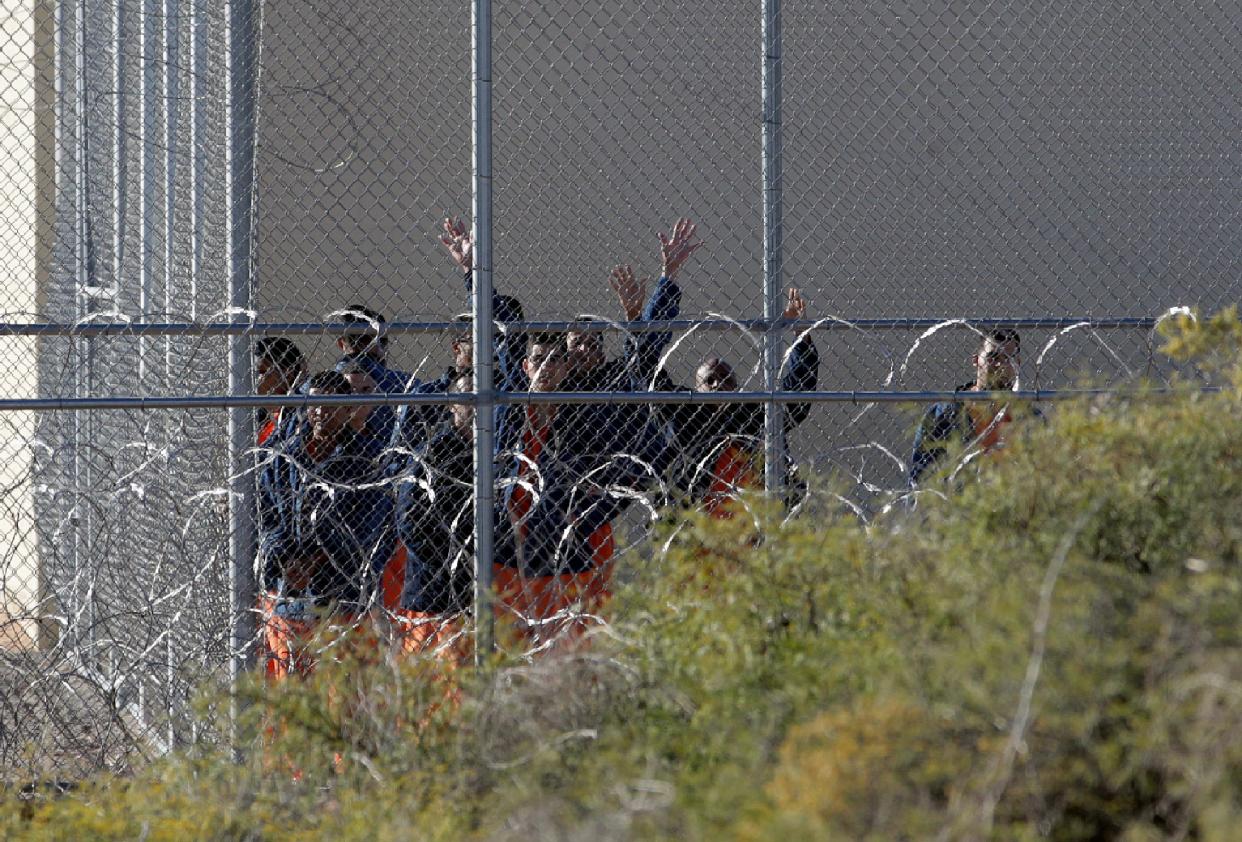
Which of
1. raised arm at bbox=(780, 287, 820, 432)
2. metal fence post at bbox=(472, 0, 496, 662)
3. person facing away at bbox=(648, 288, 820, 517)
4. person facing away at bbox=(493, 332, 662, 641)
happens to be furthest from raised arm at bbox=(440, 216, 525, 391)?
raised arm at bbox=(780, 287, 820, 432)

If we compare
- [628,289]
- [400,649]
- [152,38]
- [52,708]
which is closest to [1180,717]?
[400,649]

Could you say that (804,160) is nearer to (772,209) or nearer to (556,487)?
(772,209)

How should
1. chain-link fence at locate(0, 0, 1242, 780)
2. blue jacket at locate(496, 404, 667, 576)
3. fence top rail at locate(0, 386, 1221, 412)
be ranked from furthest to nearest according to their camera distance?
blue jacket at locate(496, 404, 667, 576) < chain-link fence at locate(0, 0, 1242, 780) < fence top rail at locate(0, 386, 1221, 412)

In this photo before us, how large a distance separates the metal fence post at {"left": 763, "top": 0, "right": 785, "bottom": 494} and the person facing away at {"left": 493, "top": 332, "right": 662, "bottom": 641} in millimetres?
431

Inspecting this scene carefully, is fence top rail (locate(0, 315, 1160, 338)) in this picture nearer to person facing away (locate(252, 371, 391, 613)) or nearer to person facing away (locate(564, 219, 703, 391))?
person facing away (locate(564, 219, 703, 391))

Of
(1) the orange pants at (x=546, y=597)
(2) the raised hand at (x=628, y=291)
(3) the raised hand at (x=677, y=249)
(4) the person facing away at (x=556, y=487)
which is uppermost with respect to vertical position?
(3) the raised hand at (x=677, y=249)

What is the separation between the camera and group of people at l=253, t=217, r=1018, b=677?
4215 mm

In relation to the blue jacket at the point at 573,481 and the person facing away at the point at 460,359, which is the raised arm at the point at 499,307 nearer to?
the person facing away at the point at 460,359

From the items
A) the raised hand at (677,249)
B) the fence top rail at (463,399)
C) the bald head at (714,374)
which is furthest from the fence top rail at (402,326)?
the raised hand at (677,249)

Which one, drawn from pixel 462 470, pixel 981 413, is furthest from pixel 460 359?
pixel 981 413

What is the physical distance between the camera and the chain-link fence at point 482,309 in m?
4.04

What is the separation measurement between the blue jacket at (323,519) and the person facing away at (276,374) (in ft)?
0.59

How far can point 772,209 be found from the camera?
4.49 meters

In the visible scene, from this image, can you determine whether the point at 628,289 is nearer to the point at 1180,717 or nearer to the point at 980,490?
the point at 980,490
